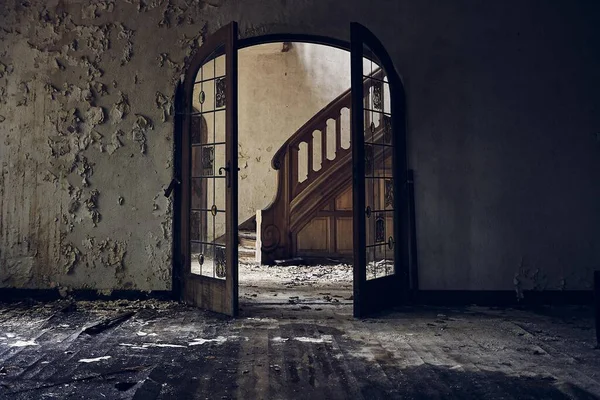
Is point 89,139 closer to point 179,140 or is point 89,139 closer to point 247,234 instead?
point 179,140

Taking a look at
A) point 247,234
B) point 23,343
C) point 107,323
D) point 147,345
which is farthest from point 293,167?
point 23,343

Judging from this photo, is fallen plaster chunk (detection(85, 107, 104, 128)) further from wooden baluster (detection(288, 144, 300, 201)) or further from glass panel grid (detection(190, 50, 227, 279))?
wooden baluster (detection(288, 144, 300, 201))

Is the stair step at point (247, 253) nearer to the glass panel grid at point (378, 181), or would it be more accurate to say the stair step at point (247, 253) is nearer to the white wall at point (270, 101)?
the white wall at point (270, 101)

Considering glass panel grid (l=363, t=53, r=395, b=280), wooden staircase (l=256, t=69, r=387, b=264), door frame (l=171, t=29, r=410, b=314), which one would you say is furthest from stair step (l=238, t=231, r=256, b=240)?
glass panel grid (l=363, t=53, r=395, b=280)

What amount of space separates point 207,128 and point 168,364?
125 inches

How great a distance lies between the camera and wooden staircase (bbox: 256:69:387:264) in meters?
7.67

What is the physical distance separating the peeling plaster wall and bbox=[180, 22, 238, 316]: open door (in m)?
0.22

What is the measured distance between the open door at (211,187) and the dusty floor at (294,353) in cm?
25

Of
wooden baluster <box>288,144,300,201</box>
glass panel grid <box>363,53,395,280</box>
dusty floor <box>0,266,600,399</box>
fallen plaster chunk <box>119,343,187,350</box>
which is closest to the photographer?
dusty floor <box>0,266,600,399</box>

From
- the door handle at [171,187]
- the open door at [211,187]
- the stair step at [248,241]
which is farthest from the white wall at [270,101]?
the door handle at [171,187]

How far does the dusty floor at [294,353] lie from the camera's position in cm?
252

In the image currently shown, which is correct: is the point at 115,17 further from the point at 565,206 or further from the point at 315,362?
the point at 565,206

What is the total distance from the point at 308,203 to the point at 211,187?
3083 mm

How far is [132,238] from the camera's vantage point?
4.76m
